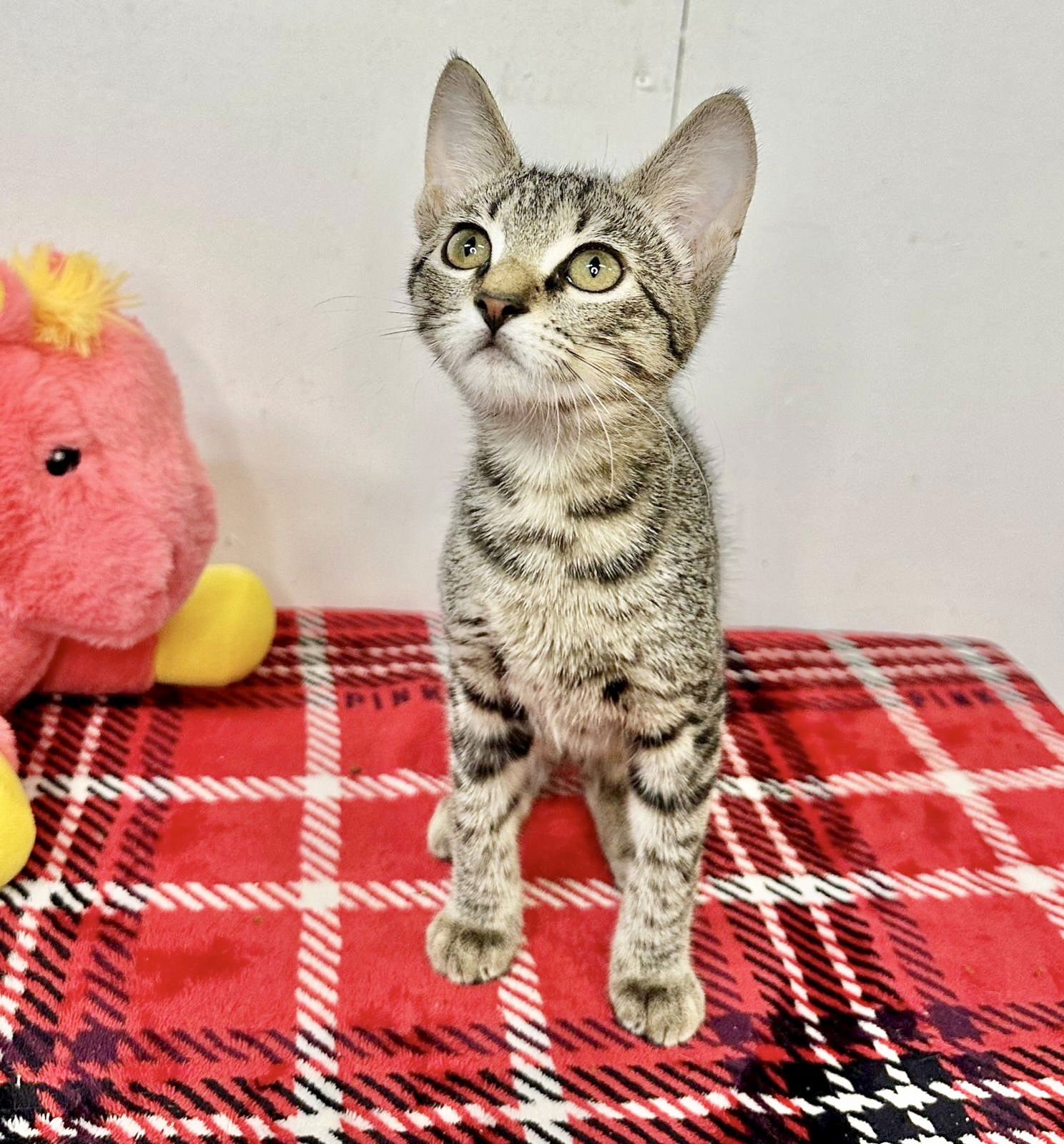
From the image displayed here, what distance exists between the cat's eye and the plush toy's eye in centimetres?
47

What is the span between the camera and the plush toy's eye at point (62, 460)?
3.42 feet

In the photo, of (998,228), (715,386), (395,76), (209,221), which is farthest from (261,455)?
(998,228)

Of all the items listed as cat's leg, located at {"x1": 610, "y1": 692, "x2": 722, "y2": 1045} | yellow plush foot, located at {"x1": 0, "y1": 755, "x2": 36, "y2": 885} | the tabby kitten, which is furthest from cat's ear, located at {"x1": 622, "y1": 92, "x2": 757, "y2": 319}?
yellow plush foot, located at {"x1": 0, "y1": 755, "x2": 36, "y2": 885}

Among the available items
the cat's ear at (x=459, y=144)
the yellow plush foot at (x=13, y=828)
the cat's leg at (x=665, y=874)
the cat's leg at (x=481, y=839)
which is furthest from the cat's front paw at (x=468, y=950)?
the cat's ear at (x=459, y=144)

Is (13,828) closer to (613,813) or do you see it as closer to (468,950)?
(468,950)

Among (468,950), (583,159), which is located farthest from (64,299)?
(468,950)

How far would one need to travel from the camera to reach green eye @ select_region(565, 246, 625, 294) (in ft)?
2.68

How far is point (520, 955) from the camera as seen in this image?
38.6 inches

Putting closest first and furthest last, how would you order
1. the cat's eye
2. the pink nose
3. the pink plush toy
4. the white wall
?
the pink nose
the cat's eye
the pink plush toy
the white wall

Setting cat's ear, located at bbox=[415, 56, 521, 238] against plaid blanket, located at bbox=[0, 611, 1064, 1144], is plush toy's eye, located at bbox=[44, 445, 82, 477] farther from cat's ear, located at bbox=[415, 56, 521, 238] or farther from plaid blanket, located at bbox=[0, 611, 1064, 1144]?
cat's ear, located at bbox=[415, 56, 521, 238]

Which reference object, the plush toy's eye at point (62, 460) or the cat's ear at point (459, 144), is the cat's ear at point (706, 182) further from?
the plush toy's eye at point (62, 460)

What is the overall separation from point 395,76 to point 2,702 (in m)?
0.90

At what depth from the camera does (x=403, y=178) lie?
1.28 metres

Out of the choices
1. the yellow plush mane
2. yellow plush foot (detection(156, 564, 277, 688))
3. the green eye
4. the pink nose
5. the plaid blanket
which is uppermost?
the green eye
